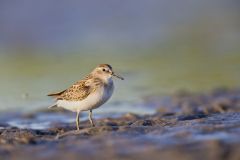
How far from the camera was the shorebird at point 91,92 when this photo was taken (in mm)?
12863

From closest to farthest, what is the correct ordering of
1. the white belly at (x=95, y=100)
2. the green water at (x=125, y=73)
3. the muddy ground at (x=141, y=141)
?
1. the muddy ground at (x=141, y=141)
2. the white belly at (x=95, y=100)
3. the green water at (x=125, y=73)

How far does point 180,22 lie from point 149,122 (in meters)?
22.4

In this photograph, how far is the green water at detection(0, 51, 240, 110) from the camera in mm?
19406

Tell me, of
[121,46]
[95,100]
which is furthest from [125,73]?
[95,100]

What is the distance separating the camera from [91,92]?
13.0 m

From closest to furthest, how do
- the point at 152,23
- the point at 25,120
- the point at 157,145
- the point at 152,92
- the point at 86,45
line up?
the point at 157,145 < the point at 25,120 < the point at 152,92 < the point at 86,45 < the point at 152,23

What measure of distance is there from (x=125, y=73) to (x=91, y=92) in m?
10.0

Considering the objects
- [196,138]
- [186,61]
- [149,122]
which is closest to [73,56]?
[186,61]

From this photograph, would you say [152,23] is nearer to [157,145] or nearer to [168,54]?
[168,54]

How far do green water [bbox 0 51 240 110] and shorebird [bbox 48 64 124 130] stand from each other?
4.50 m

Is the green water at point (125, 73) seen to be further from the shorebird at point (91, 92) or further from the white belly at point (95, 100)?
the white belly at point (95, 100)

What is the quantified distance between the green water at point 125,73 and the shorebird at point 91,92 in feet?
14.8

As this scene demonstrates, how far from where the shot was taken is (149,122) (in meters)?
12.9

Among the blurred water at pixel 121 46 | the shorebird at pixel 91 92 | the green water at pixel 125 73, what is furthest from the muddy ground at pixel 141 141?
the green water at pixel 125 73
